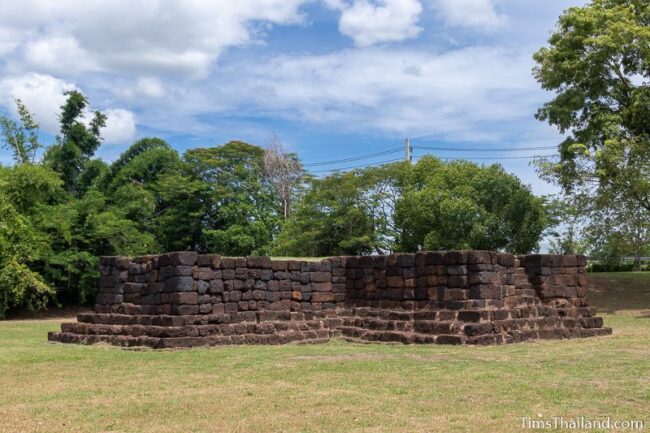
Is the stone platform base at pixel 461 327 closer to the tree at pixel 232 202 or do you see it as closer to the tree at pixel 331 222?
the tree at pixel 331 222

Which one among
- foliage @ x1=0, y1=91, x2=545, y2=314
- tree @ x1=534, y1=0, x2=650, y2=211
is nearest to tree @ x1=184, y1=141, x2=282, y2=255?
foliage @ x1=0, y1=91, x2=545, y2=314

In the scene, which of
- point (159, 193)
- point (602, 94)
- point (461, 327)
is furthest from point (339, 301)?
point (159, 193)

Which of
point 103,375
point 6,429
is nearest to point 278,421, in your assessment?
point 6,429

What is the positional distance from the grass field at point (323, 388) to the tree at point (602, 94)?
10418 mm

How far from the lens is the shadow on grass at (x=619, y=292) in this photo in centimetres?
2327

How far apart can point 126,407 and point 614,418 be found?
471 centimetres

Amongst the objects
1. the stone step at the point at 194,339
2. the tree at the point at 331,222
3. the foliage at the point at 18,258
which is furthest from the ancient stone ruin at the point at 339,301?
the tree at the point at 331,222

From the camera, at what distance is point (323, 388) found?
8.26 metres

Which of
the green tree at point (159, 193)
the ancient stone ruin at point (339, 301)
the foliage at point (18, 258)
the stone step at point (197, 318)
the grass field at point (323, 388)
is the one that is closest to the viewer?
the grass field at point (323, 388)

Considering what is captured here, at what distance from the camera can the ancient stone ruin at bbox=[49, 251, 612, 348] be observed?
44.9 feet

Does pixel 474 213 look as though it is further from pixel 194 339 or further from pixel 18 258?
pixel 194 339

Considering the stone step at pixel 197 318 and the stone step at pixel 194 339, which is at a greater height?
the stone step at pixel 197 318

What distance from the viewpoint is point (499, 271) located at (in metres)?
14.0

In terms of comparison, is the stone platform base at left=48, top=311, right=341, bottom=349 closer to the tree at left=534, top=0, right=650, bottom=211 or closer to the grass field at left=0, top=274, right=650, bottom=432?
the grass field at left=0, top=274, right=650, bottom=432
